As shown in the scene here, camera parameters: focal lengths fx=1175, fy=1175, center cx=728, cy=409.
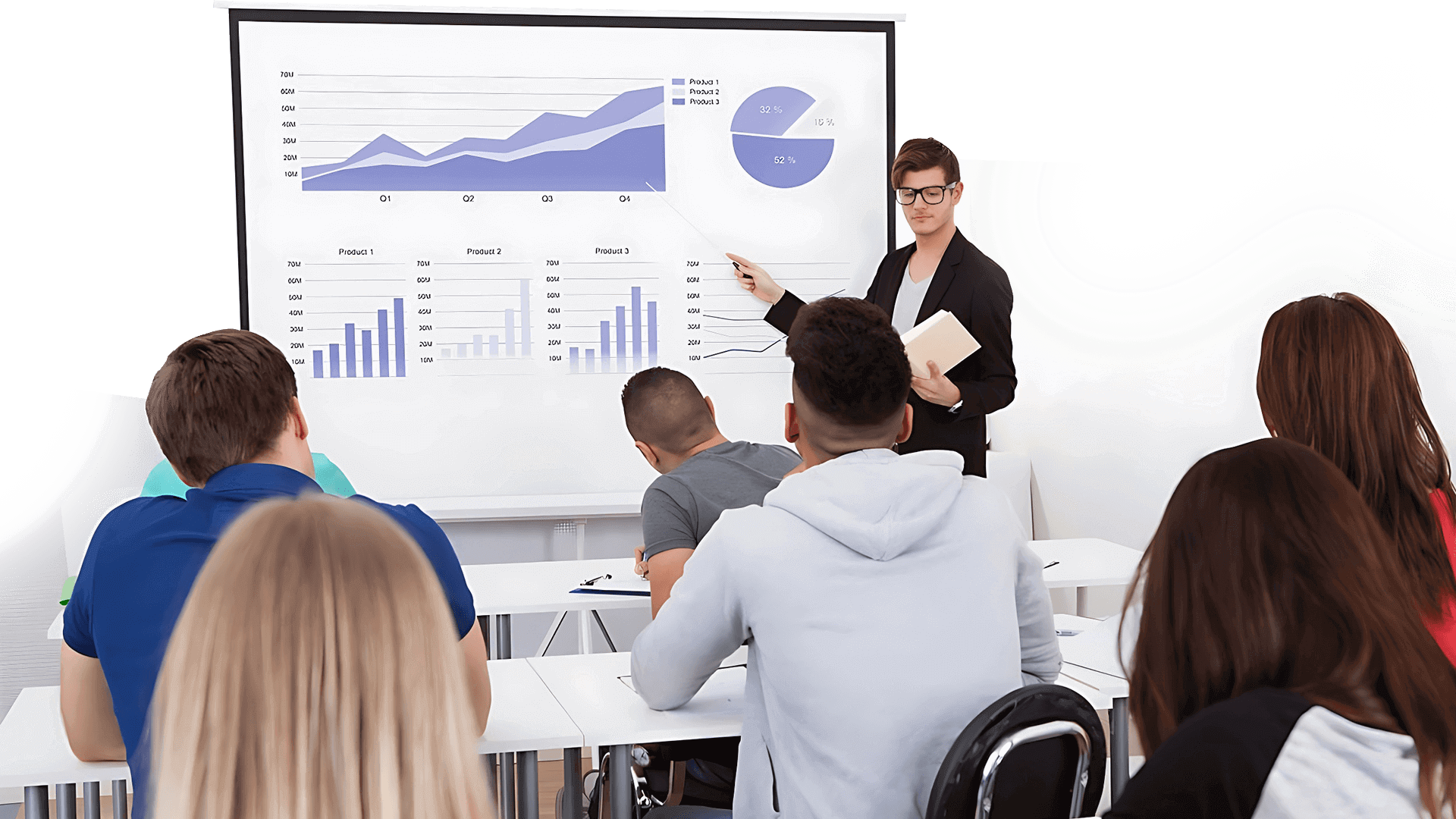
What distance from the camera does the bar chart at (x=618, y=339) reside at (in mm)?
3736

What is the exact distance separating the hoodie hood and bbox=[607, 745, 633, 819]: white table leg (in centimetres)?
58

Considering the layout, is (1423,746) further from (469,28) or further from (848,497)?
(469,28)

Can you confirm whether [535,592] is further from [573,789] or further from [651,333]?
[651,333]

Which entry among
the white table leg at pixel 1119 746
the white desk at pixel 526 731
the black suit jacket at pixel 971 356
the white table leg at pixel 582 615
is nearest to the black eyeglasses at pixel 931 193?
the black suit jacket at pixel 971 356

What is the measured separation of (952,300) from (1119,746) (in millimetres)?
1409

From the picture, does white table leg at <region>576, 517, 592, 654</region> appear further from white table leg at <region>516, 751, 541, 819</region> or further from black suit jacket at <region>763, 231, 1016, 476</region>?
white table leg at <region>516, 751, 541, 819</region>

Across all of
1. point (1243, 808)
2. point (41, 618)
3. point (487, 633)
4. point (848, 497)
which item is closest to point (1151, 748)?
point (1243, 808)

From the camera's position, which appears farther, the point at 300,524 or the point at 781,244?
the point at 781,244

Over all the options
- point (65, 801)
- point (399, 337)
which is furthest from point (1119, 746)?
point (399, 337)

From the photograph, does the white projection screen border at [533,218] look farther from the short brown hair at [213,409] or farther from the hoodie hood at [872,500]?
the hoodie hood at [872,500]

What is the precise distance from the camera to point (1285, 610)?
1061 millimetres

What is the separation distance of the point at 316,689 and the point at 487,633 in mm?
2488

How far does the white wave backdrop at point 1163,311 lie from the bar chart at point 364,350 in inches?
83.6

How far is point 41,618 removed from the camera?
3.55 meters
